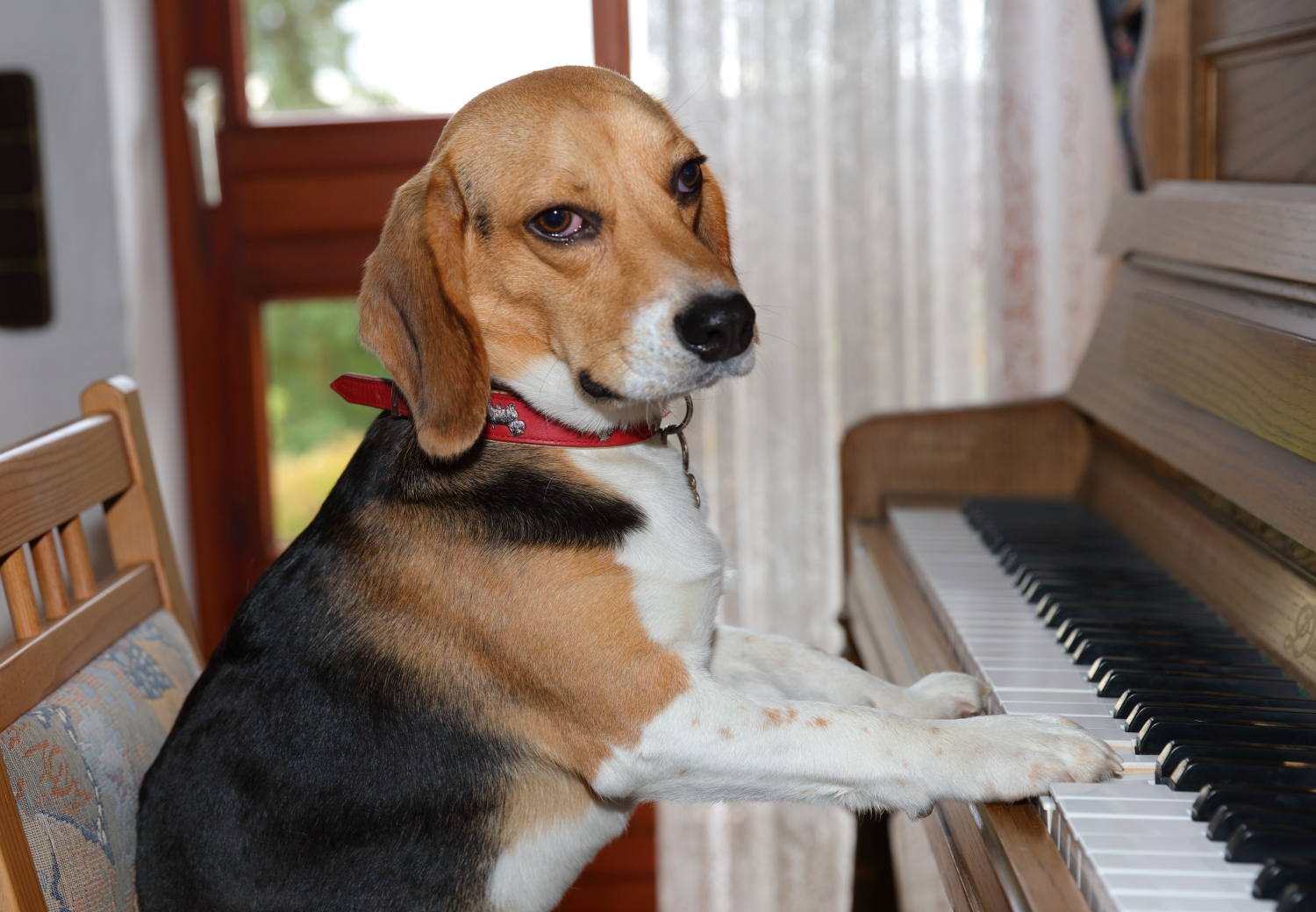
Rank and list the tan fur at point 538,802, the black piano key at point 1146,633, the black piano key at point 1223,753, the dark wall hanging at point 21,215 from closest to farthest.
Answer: the black piano key at point 1223,753 → the tan fur at point 538,802 → the black piano key at point 1146,633 → the dark wall hanging at point 21,215

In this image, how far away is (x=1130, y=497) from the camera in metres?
1.87

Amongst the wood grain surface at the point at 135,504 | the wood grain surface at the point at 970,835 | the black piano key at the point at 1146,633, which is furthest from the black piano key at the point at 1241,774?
the wood grain surface at the point at 135,504

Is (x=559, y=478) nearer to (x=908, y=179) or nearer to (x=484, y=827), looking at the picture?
(x=484, y=827)

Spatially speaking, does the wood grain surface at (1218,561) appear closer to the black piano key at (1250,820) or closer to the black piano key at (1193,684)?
the black piano key at (1193,684)

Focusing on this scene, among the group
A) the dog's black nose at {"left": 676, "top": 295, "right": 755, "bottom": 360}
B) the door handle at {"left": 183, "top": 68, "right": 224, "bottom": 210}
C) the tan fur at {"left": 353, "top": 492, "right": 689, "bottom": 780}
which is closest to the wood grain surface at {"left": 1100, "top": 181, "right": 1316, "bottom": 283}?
the dog's black nose at {"left": 676, "top": 295, "right": 755, "bottom": 360}

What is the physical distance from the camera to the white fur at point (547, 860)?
1.27 metres

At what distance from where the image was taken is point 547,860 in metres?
1.29

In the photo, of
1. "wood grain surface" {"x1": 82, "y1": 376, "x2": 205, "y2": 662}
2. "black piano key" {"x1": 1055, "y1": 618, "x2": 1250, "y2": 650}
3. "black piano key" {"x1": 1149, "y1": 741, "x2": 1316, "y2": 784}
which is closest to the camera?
"black piano key" {"x1": 1149, "y1": 741, "x2": 1316, "y2": 784}

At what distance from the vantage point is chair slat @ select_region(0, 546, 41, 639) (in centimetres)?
124

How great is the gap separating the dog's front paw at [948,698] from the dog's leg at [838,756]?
18cm

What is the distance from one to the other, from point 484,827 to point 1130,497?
1.20 meters

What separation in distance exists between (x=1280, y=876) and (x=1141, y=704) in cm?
35

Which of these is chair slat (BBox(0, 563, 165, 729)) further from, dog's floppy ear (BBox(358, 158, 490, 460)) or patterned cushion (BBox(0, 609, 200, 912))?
dog's floppy ear (BBox(358, 158, 490, 460))

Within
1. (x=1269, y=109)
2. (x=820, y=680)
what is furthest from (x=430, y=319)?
(x=1269, y=109)
